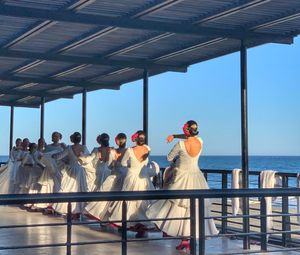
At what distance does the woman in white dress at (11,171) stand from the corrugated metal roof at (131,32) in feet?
5.51

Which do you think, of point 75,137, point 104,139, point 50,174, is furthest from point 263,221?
point 50,174

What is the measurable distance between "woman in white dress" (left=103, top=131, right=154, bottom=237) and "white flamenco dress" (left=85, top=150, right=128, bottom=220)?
0.40 metres

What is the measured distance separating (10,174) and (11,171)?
7 centimetres

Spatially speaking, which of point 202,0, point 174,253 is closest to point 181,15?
point 202,0

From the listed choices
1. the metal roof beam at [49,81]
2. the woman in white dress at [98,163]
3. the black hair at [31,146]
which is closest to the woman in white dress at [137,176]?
the woman in white dress at [98,163]

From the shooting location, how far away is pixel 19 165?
15.0m

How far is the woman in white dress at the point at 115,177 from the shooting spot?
10.2 m

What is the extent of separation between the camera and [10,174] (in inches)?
594

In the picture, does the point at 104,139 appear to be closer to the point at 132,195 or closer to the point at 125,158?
the point at 125,158

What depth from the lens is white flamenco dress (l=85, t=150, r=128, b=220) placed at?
10212 mm

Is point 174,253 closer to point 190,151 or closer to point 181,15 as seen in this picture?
point 190,151

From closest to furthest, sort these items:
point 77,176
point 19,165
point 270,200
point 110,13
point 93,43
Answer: point 110,13 < point 270,200 < point 93,43 < point 77,176 < point 19,165

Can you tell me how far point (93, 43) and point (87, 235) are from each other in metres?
3.32

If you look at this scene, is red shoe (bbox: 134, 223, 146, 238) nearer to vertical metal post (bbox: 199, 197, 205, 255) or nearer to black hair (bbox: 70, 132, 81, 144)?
black hair (bbox: 70, 132, 81, 144)
